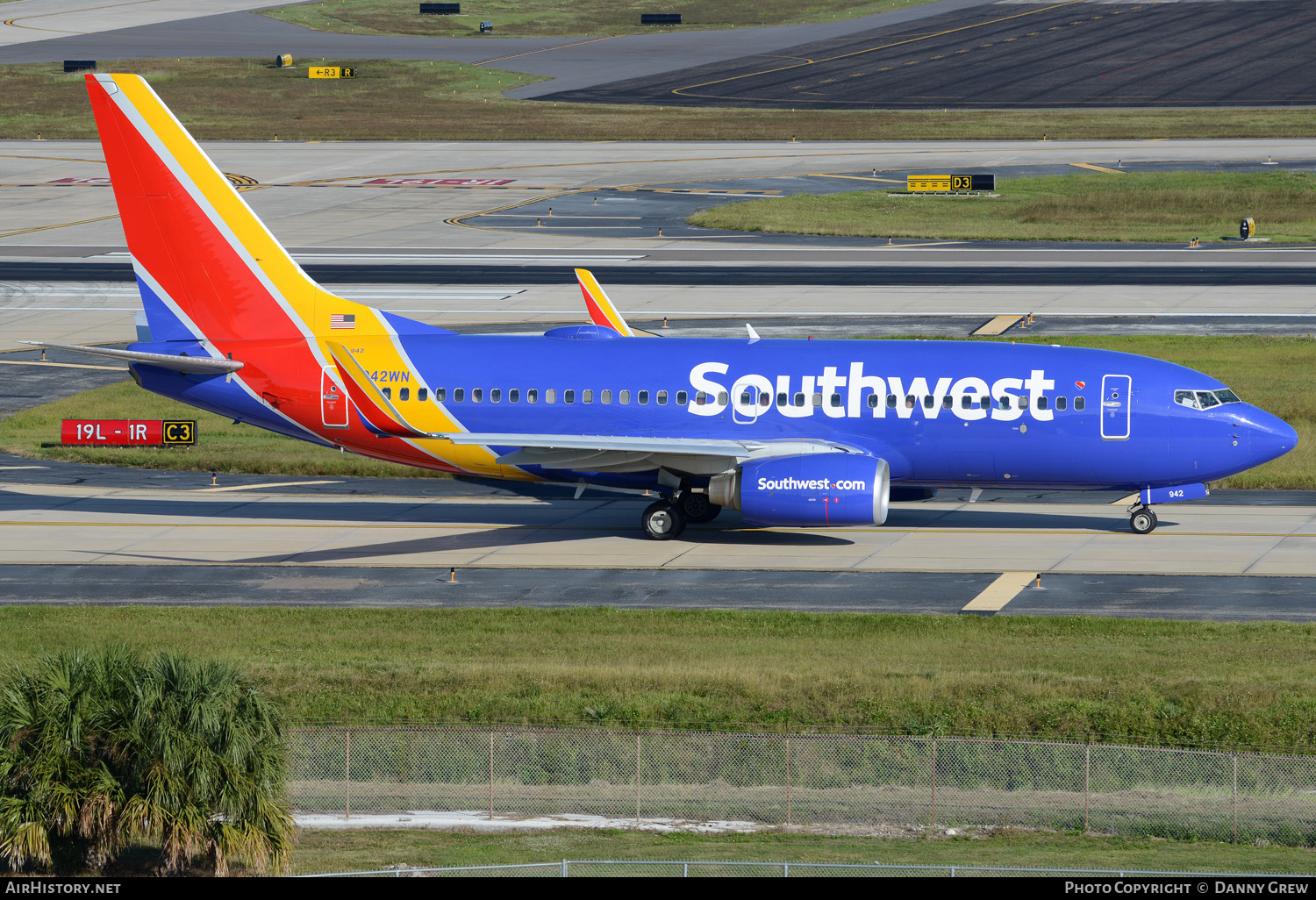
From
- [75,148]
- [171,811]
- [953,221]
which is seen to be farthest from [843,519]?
[75,148]

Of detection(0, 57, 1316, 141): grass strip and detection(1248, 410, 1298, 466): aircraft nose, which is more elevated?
detection(0, 57, 1316, 141): grass strip

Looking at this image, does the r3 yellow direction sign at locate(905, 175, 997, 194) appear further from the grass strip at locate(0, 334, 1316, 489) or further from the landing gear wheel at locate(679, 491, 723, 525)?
the landing gear wheel at locate(679, 491, 723, 525)

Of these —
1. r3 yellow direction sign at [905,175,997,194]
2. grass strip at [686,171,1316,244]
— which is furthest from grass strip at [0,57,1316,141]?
grass strip at [686,171,1316,244]

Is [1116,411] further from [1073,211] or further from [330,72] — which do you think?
[330,72]

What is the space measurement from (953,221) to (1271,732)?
222 feet

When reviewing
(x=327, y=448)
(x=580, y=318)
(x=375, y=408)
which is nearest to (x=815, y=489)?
(x=375, y=408)

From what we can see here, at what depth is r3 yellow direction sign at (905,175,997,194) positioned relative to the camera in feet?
329

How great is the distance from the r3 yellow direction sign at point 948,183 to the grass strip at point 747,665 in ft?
226

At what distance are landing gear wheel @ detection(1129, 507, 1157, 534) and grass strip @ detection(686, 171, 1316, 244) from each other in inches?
1920

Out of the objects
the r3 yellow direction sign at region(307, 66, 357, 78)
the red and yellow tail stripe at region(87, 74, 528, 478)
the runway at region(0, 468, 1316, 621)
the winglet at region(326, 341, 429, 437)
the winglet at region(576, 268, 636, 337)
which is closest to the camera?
the runway at region(0, 468, 1316, 621)

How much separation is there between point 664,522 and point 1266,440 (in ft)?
51.3

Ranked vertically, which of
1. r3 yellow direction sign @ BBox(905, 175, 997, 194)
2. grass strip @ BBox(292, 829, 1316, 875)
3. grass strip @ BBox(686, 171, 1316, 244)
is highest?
r3 yellow direction sign @ BBox(905, 175, 997, 194)

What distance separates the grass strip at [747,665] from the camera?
29.3 meters

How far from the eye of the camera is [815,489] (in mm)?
39688
